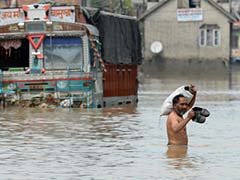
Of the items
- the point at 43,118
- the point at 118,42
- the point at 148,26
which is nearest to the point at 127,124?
the point at 43,118

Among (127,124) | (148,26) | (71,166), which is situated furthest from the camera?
(148,26)

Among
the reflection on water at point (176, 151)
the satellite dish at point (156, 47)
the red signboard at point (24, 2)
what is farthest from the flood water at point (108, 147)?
the satellite dish at point (156, 47)

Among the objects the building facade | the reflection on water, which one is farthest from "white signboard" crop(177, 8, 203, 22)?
the reflection on water

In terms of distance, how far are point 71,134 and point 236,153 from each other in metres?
4.53

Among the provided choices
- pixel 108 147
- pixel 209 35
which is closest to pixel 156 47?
pixel 209 35

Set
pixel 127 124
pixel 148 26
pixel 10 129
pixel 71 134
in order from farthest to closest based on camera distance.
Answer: pixel 148 26 < pixel 127 124 < pixel 10 129 < pixel 71 134

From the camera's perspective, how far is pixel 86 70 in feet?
84.0

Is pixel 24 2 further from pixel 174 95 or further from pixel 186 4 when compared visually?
pixel 174 95

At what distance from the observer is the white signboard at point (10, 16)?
85.6ft

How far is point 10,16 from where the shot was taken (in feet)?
86.3

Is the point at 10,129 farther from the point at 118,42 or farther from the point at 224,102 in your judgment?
the point at 224,102

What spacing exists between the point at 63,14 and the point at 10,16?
1622 millimetres

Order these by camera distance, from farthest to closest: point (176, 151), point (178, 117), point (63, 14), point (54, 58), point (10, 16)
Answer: point (10, 16)
point (54, 58)
point (63, 14)
point (176, 151)
point (178, 117)

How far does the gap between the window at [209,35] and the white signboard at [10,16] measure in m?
43.2
